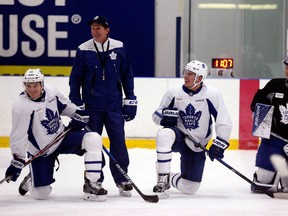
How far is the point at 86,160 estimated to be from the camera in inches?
214

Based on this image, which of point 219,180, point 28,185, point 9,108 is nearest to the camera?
point 28,185

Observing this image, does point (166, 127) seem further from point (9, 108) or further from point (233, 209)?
point (9, 108)

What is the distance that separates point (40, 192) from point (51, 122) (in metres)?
0.43

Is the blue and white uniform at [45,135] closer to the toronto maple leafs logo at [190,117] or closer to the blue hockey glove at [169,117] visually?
the blue hockey glove at [169,117]

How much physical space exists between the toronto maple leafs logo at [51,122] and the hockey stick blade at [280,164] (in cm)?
144

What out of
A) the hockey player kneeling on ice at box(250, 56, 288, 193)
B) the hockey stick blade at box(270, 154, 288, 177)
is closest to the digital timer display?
the hockey player kneeling on ice at box(250, 56, 288, 193)

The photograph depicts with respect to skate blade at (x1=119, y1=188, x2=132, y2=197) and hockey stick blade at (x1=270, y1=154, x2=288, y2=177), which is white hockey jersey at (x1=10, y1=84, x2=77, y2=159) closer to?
skate blade at (x1=119, y1=188, x2=132, y2=197)

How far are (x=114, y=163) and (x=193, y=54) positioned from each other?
4.24m

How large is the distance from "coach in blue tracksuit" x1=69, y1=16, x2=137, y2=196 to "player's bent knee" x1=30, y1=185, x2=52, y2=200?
50 cm

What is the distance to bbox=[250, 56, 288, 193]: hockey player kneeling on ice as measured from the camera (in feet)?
19.3

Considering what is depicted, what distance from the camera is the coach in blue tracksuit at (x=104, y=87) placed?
5812 mm

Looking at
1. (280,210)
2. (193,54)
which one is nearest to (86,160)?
(280,210)

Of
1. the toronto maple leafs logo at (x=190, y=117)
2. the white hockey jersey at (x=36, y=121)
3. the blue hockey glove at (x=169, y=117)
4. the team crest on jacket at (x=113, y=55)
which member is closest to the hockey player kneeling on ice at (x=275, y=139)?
the toronto maple leafs logo at (x=190, y=117)

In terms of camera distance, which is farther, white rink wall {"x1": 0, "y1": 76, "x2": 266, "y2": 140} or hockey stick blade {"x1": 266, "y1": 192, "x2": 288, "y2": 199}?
white rink wall {"x1": 0, "y1": 76, "x2": 266, "y2": 140}
